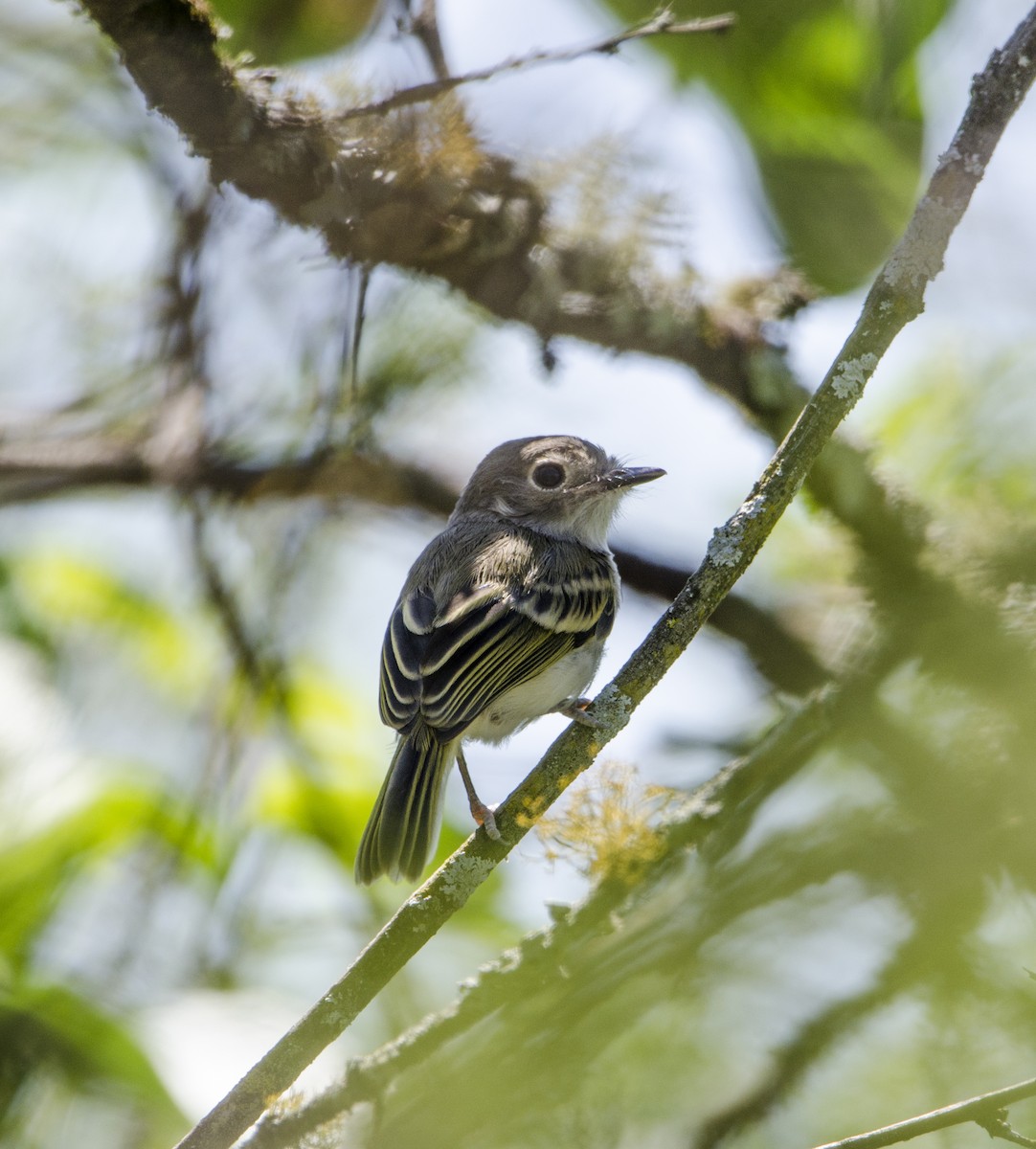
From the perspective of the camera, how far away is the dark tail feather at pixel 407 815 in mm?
2891

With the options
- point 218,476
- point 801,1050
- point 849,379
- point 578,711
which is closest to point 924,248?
point 849,379

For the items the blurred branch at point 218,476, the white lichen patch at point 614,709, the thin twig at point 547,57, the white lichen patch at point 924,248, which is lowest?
the white lichen patch at point 614,709

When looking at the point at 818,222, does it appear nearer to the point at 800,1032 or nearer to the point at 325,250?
the point at 325,250

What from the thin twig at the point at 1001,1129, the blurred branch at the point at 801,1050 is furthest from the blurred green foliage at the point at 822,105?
the thin twig at the point at 1001,1129

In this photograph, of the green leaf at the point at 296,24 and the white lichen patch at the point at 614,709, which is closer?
the white lichen patch at the point at 614,709

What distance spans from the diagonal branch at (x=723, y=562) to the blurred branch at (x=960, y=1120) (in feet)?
2.57

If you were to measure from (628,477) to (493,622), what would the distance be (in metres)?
0.77

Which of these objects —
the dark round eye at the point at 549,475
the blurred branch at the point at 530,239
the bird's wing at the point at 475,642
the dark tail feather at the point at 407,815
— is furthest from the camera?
the dark round eye at the point at 549,475

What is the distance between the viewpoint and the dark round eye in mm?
4273

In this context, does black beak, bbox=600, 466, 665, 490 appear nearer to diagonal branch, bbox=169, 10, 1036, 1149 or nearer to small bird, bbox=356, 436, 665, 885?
small bird, bbox=356, 436, 665, 885

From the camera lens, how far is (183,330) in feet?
12.2

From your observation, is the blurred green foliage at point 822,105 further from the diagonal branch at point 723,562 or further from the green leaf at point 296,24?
the diagonal branch at point 723,562

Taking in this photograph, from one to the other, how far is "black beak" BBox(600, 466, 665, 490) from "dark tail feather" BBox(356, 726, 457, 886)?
1.12 meters

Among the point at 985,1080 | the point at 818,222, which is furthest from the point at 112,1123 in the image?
the point at 818,222
